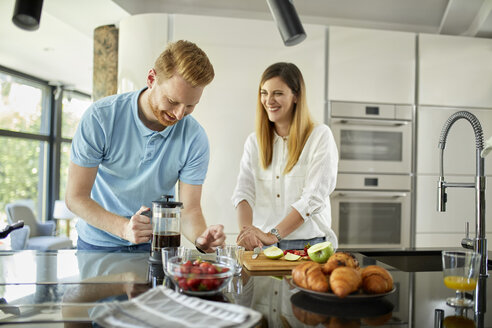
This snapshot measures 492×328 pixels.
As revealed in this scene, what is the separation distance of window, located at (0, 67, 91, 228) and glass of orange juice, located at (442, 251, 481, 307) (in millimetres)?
6309

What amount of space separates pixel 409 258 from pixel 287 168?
27.1 inches

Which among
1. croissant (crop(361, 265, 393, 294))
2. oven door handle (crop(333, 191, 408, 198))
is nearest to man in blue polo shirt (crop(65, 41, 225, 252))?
Result: croissant (crop(361, 265, 393, 294))

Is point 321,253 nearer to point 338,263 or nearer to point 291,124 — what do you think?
point 338,263

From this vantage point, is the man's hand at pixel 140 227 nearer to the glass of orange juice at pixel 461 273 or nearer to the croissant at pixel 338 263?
the croissant at pixel 338 263

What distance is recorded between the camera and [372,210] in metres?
3.41

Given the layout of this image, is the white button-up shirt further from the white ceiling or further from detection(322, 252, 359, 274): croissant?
the white ceiling

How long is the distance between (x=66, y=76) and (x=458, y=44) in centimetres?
536

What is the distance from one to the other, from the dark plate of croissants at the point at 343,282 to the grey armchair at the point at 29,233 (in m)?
5.06

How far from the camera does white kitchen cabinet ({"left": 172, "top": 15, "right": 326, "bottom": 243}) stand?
3258 millimetres

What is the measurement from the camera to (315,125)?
221 centimetres

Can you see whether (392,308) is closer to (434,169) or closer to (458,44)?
(434,169)

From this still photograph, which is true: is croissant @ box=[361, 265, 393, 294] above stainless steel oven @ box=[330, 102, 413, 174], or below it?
below

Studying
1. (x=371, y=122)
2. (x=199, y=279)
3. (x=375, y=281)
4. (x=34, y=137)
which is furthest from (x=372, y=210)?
(x=34, y=137)

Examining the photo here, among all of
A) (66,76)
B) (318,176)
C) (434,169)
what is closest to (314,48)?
(434,169)
